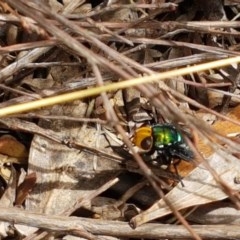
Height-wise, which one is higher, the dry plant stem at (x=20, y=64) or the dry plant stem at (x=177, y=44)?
the dry plant stem at (x=177, y=44)

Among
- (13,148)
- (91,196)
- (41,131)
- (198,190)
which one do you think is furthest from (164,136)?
(13,148)

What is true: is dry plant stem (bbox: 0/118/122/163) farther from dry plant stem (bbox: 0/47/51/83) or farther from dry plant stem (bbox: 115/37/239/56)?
dry plant stem (bbox: 115/37/239/56)

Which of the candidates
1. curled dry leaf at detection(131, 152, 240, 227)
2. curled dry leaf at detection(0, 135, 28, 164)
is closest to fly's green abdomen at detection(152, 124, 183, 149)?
curled dry leaf at detection(131, 152, 240, 227)

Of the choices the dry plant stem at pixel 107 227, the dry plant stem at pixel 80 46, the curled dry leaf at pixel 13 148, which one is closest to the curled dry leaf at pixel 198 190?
the dry plant stem at pixel 107 227

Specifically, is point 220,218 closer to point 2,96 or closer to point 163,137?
point 163,137

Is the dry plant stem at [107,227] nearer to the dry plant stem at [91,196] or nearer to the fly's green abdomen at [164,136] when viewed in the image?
the dry plant stem at [91,196]

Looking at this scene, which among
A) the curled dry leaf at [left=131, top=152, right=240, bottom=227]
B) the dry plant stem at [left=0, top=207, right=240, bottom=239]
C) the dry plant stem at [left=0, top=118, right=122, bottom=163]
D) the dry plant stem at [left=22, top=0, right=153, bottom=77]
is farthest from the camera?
the dry plant stem at [left=0, top=118, right=122, bottom=163]
